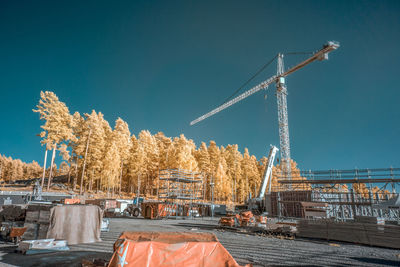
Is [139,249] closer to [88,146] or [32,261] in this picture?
[32,261]

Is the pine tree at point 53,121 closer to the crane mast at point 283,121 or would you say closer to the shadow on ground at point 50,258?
the shadow on ground at point 50,258

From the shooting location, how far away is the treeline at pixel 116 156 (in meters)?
32.2

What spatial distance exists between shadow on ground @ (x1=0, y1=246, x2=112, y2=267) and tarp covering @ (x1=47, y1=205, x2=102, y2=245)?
1410mm

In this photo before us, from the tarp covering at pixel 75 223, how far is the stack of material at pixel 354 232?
10583 millimetres

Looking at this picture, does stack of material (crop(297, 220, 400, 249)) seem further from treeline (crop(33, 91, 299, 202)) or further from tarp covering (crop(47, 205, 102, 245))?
treeline (crop(33, 91, 299, 202))

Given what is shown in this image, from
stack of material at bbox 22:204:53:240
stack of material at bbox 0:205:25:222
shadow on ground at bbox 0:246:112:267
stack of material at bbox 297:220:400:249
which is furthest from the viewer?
stack of material at bbox 297:220:400:249

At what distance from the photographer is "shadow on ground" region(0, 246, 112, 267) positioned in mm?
6395

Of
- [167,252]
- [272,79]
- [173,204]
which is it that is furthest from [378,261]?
[272,79]

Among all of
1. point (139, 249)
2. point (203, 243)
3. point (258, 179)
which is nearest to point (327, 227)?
point (203, 243)

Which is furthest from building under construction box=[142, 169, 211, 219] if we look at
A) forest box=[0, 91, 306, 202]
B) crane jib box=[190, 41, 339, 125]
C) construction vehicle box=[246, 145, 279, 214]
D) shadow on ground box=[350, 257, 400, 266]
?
crane jib box=[190, 41, 339, 125]

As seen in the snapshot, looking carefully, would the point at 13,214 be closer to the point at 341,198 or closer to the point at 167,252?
the point at 167,252

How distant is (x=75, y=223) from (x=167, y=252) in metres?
6.74

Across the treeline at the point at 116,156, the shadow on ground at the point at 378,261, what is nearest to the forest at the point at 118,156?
the treeline at the point at 116,156

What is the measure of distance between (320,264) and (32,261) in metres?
8.09
